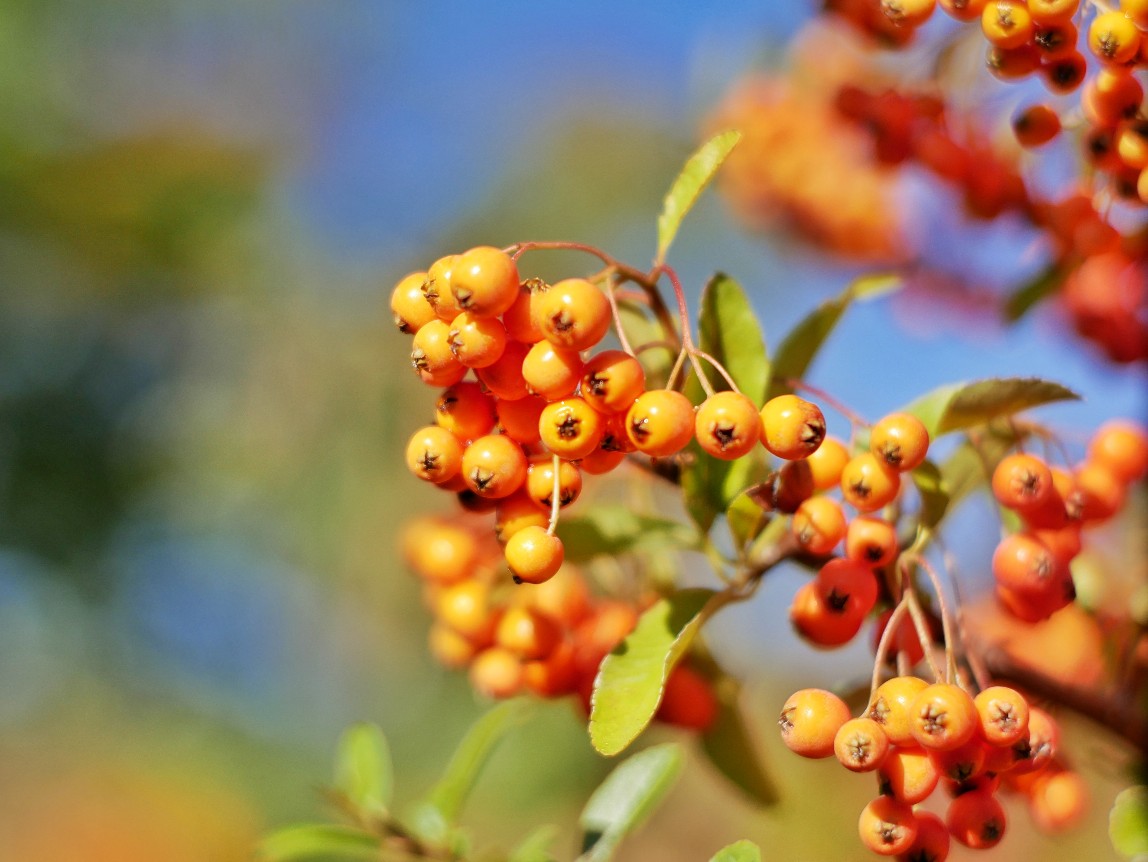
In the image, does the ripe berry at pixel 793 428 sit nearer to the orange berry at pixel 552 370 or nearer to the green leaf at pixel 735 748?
the orange berry at pixel 552 370

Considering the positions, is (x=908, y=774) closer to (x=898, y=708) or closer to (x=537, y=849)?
(x=898, y=708)

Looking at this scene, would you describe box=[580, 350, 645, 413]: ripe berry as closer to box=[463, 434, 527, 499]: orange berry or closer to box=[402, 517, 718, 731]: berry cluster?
box=[463, 434, 527, 499]: orange berry

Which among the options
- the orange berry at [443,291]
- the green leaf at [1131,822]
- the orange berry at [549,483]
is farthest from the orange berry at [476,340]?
the green leaf at [1131,822]

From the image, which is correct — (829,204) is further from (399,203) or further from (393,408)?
(399,203)

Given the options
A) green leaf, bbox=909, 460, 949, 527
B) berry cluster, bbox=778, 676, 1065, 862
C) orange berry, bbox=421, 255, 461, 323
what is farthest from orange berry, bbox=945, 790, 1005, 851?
orange berry, bbox=421, 255, 461, 323

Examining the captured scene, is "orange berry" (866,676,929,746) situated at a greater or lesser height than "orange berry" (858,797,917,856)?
greater

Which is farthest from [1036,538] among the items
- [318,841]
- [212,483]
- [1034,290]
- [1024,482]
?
[212,483]
